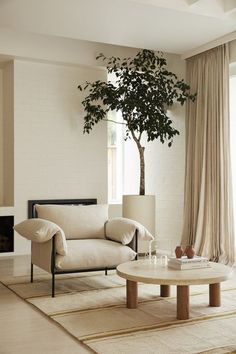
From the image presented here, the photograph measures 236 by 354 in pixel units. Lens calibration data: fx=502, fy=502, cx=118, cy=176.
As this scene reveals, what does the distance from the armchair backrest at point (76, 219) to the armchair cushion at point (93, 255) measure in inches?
8.7

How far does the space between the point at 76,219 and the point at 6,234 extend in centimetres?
199

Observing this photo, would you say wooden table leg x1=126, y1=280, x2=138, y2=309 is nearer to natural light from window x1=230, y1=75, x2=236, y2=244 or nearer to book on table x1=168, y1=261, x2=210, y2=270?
book on table x1=168, y1=261, x2=210, y2=270

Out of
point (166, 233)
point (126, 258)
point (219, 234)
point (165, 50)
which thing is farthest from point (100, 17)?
point (166, 233)

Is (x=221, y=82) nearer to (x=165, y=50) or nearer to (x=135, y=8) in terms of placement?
(x=165, y=50)

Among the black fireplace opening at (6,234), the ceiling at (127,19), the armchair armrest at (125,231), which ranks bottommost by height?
the black fireplace opening at (6,234)

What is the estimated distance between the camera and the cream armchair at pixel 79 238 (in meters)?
4.23

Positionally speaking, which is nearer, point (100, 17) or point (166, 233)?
point (100, 17)

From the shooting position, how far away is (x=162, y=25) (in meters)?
5.51

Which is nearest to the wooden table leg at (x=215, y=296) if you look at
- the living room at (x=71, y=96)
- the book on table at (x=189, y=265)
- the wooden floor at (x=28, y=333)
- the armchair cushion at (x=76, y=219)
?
the book on table at (x=189, y=265)

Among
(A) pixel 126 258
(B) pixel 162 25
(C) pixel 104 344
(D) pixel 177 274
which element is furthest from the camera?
(B) pixel 162 25

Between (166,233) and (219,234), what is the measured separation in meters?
1.40

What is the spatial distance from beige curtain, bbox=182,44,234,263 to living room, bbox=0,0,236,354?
232mm

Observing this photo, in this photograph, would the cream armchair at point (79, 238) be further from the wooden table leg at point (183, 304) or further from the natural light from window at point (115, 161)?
the natural light from window at point (115, 161)

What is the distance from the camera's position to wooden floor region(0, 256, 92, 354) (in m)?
2.94
